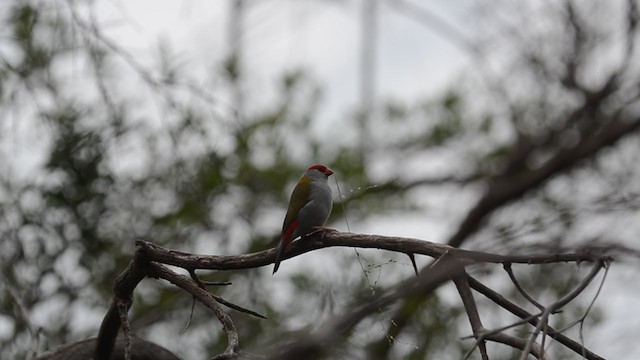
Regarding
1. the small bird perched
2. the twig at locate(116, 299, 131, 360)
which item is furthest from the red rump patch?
the twig at locate(116, 299, 131, 360)

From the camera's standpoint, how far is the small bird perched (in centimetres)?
303

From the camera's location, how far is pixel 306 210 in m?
3.15

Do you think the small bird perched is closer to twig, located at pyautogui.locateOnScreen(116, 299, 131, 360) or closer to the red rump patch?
the red rump patch

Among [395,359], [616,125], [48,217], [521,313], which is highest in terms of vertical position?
[616,125]

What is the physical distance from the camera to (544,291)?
305 inches

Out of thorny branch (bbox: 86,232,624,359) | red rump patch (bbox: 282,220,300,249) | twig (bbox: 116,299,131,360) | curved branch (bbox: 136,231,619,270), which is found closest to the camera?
thorny branch (bbox: 86,232,624,359)

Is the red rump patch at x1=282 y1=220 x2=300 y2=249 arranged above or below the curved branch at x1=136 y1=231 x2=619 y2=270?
above

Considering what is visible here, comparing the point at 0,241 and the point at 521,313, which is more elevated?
the point at 0,241

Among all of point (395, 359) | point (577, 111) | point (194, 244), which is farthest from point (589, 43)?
point (194, 244)

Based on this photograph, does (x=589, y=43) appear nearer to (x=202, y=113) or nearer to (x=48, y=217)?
(x=202, y=113)

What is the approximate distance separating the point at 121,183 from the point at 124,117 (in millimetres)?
520

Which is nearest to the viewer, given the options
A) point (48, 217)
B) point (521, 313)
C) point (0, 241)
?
point (521, 313)

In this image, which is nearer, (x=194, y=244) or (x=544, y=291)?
(x=194, y=244)

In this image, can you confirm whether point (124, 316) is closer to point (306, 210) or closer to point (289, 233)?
point (289, 233)
